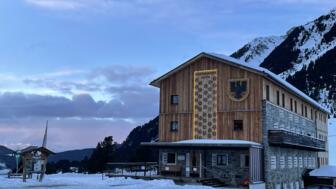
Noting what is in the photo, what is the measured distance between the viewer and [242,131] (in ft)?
138

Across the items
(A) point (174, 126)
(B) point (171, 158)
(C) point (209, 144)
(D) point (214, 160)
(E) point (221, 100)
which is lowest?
(D) point (214, 160)

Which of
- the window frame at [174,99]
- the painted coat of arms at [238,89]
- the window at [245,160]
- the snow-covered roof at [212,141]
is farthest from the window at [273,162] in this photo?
the window frame at [174,99]

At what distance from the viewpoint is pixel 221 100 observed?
4303 centimetres

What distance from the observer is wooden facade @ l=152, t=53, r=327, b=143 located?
137 feet

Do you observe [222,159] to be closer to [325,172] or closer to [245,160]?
[245,160]

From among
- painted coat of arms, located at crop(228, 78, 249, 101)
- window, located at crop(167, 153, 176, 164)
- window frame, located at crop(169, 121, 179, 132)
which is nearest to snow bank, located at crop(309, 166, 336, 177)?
painted coat of arms, located at crop(228, 78, 249, 101)

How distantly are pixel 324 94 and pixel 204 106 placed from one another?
120 meters

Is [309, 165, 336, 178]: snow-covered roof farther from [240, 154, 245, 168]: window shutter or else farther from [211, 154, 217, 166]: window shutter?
[211, 154, 217, 166]: window shutter

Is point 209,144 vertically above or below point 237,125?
below

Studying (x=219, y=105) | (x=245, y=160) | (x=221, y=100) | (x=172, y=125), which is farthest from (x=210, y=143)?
(x=172, y=125)

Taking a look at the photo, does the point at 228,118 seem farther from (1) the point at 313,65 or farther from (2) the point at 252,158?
(1) the point at 313,65

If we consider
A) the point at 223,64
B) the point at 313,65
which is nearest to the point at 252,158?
the point at 223,64

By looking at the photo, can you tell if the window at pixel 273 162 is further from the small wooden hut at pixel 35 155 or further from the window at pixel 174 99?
the small wooden hut at pixel 35 155

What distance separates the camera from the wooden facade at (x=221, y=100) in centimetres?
4169
